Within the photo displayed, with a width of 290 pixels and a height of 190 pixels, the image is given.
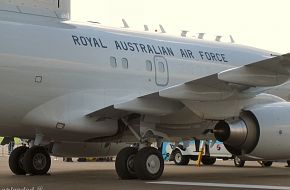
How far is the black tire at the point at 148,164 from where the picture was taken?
42.7 feet

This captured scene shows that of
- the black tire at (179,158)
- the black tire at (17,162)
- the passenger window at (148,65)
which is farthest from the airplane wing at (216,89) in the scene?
the black tire at (179,158)

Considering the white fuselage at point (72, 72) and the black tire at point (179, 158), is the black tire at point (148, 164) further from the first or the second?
the black tire at point (179, 158)

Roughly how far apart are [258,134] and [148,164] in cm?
289

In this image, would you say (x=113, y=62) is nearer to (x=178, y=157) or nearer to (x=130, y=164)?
(x=130, y=164)

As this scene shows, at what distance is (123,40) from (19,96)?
11.4 ft

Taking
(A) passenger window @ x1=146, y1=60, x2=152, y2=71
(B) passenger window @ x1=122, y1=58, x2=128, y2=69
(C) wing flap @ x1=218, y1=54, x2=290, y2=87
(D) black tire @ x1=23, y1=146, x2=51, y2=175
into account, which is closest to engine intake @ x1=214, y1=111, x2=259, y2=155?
(C) wing flap @ x1=218, y1=54, x2=290, y2=87

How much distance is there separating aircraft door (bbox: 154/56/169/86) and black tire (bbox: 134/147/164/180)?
8.43 ft

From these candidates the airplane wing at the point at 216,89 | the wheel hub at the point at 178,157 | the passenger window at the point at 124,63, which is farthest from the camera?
the wheel hub at the point at 178,157

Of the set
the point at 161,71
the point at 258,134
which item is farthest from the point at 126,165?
the point at 258,134

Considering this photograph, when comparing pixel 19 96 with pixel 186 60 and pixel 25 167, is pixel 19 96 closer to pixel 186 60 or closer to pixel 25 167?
pixel 25 167

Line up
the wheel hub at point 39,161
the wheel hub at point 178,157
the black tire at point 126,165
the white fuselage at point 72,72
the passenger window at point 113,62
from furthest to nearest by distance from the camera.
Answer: the wheel hub at point 178,157, the wheel hub at point 39,161, the passenger window at point 113,62, the black tire at point 126,165, the white fuselage at point 72,72

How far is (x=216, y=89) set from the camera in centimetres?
1248

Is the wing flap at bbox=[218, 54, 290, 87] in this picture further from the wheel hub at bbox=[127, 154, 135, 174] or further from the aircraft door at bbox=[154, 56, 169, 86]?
the aircraft door at bbox=[154, 56, 169, 86]

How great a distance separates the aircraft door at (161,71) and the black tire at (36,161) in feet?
13.6
